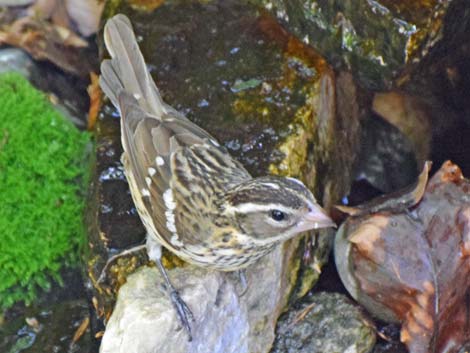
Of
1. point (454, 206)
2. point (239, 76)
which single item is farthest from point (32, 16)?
point (454, 206)

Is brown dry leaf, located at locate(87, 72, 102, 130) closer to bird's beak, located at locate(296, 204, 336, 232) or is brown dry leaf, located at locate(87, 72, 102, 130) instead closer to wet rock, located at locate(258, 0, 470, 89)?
wet rock, located at locate(258, 0, 470, 89)

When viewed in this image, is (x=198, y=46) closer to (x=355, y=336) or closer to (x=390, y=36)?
(x=390, y=36)

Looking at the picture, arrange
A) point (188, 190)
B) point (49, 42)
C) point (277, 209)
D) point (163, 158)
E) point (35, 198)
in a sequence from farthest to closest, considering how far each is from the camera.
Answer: point (49, 42)
point (35, 198)
point (163, 158)
point (188, 190)
point (277, 209)

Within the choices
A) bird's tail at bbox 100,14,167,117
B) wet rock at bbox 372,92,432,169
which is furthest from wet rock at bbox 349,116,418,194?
bird's tail at bbox 100,14,167,117

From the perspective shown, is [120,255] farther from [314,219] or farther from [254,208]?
[314,219]

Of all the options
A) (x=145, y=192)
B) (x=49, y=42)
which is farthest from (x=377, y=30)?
(x=49, y=42)

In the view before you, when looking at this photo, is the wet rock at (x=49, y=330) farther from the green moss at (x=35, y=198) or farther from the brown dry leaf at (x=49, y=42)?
the brown dry leaf at (x=49, y=42)

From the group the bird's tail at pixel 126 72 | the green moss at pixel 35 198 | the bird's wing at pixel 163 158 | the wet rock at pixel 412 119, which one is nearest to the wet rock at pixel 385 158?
the wet rock at pixel 412 119
